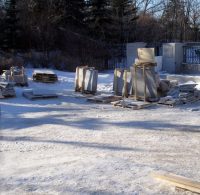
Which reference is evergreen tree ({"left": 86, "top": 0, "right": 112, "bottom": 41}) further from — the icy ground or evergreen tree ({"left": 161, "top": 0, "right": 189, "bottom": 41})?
the icy ground

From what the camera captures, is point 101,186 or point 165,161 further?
point 165,161

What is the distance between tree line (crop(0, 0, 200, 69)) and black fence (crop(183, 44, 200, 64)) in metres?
6.52

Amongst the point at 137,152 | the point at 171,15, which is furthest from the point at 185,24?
the point at 137,152

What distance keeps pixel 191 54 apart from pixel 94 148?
15.8m

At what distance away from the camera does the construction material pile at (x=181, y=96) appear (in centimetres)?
1345

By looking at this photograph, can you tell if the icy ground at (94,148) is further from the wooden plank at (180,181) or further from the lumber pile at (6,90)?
the lumber pile at (6,90)

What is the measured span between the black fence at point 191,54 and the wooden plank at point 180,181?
56.4 ft

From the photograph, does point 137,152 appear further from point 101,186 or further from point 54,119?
point 54,119

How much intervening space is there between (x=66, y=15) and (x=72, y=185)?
2701cm

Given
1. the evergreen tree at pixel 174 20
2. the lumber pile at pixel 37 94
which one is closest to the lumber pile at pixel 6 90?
the lumber pile at pixel 37 94

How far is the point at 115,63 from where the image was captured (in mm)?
28078

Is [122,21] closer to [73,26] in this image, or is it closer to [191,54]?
[73,26]

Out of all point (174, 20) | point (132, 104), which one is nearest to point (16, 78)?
point (132, 104)

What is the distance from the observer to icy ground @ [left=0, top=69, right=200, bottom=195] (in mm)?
6445
